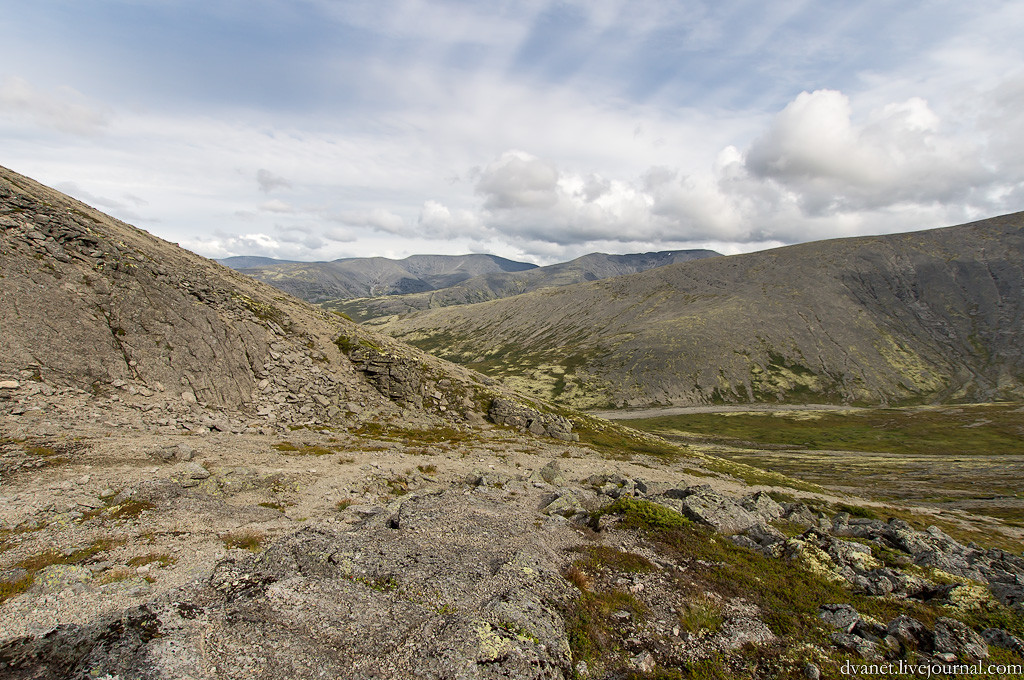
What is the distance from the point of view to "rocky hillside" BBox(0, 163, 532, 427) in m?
35.1

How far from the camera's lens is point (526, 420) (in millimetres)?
68625

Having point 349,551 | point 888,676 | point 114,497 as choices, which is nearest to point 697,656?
point 888,676

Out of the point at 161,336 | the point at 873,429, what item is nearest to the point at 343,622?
the point at 161,336

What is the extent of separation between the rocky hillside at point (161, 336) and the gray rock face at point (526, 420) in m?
6.67

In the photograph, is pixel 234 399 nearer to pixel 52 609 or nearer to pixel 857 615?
pixel 52 609

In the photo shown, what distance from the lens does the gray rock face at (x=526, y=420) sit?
66875mm

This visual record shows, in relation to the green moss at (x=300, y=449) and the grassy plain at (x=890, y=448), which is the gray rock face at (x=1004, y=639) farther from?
the grassy plain at (x=890, y=448)

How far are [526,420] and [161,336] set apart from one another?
47.7 meters

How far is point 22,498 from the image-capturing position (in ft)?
63.6

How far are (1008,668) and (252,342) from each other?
60110mm

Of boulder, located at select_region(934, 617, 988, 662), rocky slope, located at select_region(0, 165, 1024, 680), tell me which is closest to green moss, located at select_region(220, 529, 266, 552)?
rocky slope, located at select_region(0, 165, 1024, 680)

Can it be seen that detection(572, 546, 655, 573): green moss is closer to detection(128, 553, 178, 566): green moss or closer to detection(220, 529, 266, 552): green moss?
detection(220, 529, 266, 552): green moss

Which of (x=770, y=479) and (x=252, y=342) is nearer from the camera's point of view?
(x=252, y=342)

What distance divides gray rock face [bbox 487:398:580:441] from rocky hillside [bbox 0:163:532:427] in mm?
6666
